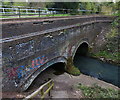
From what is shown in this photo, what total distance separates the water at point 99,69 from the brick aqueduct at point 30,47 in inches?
146

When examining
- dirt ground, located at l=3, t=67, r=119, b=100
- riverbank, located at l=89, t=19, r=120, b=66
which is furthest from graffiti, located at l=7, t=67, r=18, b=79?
riverbank, located at l=89, t=19, r=120, b=66

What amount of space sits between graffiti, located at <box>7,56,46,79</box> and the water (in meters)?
7.06

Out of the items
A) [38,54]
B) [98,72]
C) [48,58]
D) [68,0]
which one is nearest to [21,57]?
[38,54]

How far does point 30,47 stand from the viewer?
23.3 feet

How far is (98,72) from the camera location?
13773mm

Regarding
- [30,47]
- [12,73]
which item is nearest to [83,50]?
[30,47]

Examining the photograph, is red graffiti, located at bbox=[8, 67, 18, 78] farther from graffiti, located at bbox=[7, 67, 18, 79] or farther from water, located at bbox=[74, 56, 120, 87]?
water, located at bbox=[74, 56, 120, 87]

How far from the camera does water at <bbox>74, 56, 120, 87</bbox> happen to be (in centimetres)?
1270

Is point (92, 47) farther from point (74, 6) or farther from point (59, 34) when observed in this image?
point (59, 34)

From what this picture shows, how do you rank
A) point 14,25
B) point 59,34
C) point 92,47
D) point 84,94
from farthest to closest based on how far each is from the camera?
1. point 92,47
2. point 59,34
3. point 84,94
4. point 14,25

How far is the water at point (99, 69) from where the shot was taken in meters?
12.7

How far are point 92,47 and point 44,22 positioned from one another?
469 inches

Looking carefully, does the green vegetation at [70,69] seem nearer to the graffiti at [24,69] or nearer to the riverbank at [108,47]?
the graffiti at [24,69]

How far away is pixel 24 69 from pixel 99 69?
10109 millimetres
